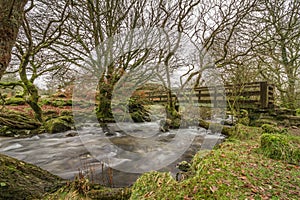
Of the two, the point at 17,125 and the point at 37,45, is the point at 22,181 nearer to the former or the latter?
the point at 37,45

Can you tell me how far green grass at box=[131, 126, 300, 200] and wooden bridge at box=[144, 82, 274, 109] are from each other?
12.7 ft

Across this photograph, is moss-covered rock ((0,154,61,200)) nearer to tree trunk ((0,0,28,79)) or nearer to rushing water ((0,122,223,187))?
rushing water ((0,122,223,187))

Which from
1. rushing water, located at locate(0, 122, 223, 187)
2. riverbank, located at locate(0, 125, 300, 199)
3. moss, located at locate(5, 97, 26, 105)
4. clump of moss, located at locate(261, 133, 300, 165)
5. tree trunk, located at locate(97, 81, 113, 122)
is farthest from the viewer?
moss, located at locate(5, 97, 26, 105)

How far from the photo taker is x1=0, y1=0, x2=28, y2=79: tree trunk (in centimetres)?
136

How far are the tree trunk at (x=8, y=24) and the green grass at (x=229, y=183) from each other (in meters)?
2.05

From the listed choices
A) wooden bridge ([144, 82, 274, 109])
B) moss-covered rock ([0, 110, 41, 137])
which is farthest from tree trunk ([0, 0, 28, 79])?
wooden bridge ([144, 82, 274, 109])

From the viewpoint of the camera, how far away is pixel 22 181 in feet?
5.70

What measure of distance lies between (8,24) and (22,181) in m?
1.65

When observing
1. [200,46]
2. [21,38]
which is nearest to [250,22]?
[200,46]

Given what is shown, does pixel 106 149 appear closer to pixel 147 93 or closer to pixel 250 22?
pixel 147 93

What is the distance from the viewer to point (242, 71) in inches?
234

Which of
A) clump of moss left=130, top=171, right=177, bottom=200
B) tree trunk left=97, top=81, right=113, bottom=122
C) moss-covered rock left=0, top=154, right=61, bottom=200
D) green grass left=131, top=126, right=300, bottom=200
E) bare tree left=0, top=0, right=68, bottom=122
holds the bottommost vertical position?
clump of moss left=130, top=171, right=177, bottom=200

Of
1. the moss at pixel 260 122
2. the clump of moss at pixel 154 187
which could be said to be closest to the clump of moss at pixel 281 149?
the clump of moss at pixel 154 187

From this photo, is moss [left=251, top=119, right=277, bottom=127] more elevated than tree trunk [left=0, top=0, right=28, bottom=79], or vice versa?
tree trunk [left=0, top=0, right=28, bottom=79]
